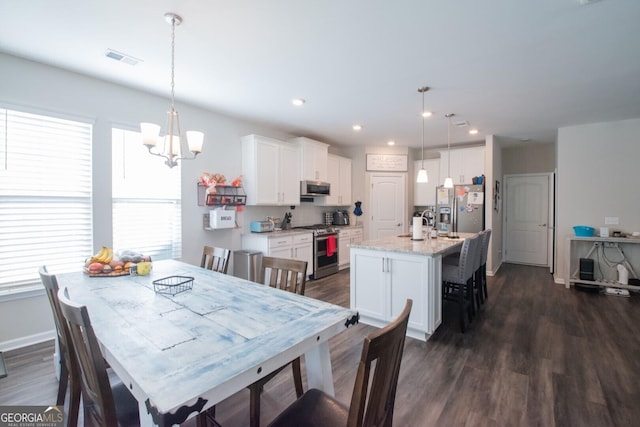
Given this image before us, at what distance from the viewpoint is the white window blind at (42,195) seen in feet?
8.69

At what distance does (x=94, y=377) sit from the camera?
1095 mm

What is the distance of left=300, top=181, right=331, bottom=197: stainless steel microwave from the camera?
208 inches

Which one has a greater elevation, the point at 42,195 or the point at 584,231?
the point at 42,195

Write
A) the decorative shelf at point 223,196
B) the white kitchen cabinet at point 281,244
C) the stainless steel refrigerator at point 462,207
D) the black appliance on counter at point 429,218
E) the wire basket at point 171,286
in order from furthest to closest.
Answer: the stainless steel refrigerator at point 462,207, the white kitchen cabinet at point 281,244, the black appliance on counter at point 429,218, the decorative shelf at point 223,196, the wire basket at point 171,286

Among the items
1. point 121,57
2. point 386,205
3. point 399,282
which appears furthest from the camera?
point 386,205

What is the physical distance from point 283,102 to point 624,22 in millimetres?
3131

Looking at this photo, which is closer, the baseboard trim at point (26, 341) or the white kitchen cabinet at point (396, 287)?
the baseboard trim at point (26, 341)

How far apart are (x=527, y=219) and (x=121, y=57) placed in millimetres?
7647

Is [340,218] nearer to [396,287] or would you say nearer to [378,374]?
[396,287]

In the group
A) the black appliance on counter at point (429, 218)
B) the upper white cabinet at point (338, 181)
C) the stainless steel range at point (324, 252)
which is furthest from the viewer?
the upper white cabinet at point (338, 181)

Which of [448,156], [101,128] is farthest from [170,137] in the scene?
[448,156]

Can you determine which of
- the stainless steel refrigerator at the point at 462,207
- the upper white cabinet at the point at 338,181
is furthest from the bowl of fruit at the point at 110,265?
the stainless steel refrigerator at the point at 462,207

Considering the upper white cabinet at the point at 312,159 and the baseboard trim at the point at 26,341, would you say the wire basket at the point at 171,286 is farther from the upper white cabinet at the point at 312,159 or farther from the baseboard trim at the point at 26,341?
the upper white cabinet at the point at 312,159

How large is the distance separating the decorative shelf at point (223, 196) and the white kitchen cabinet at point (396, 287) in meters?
1.94
